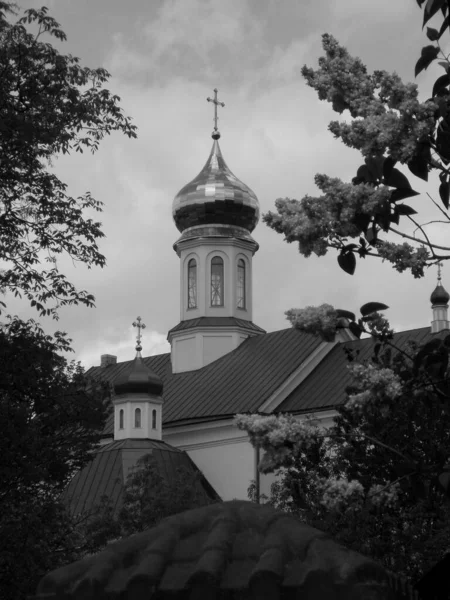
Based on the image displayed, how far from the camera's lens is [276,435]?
210 inches

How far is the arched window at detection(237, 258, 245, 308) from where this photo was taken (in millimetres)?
39438

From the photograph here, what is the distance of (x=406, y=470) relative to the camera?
5.72 metres

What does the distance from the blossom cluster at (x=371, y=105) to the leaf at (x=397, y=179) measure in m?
0.09

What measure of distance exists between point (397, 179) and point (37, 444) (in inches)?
309

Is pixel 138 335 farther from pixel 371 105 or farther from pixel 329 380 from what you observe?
pixel 371 105

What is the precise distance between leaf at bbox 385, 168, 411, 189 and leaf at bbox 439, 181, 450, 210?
17 cm

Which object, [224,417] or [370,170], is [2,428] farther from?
[224,417]

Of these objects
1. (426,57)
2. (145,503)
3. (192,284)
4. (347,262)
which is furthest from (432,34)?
(192,284)

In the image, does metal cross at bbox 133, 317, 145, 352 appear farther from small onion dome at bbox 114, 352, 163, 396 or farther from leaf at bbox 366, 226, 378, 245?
leaf at bbox 366, 226, 378, 245

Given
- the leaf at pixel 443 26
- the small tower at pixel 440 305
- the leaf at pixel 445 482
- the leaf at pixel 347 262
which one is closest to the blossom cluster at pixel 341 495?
the leaf at pixel 445 482

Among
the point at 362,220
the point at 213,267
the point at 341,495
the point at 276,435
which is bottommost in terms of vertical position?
the point at 341,495

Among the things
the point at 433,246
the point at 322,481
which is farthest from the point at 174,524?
the point at 433,246

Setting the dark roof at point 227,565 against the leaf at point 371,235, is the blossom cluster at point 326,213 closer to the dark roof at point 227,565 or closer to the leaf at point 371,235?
the leaf at point 371,235

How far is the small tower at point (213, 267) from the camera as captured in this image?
38906mm
